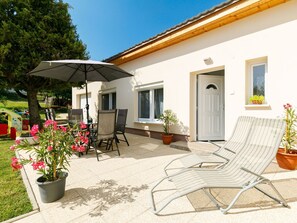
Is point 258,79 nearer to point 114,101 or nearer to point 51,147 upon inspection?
point 51,147

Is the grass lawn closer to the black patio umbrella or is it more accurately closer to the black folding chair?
the black folding chair

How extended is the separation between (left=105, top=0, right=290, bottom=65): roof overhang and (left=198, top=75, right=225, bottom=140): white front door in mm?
1683

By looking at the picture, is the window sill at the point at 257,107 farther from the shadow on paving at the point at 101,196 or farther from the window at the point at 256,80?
the shadow on paving at the point at 101,196

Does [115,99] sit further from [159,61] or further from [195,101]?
[195,101]

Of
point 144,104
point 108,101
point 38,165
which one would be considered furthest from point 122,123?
point 108,101

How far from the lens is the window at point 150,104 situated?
8320mm

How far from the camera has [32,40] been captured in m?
8.19

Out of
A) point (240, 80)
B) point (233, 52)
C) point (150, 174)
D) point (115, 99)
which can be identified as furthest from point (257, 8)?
point (115, 99)

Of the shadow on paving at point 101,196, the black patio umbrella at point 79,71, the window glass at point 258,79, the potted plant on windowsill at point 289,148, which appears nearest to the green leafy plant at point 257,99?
the window glass at point 258,79

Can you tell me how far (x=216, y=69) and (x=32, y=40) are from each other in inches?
321

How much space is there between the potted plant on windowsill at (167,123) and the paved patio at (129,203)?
2.49m

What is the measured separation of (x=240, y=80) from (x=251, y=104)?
2.54 ft

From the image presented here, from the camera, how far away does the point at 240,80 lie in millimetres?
5246

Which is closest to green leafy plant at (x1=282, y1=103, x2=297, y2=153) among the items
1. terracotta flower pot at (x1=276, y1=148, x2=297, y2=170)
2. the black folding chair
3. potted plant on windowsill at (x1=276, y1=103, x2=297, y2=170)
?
potted plant on windowsill at (x1=276, y1=103, x2=297, y2=170)
